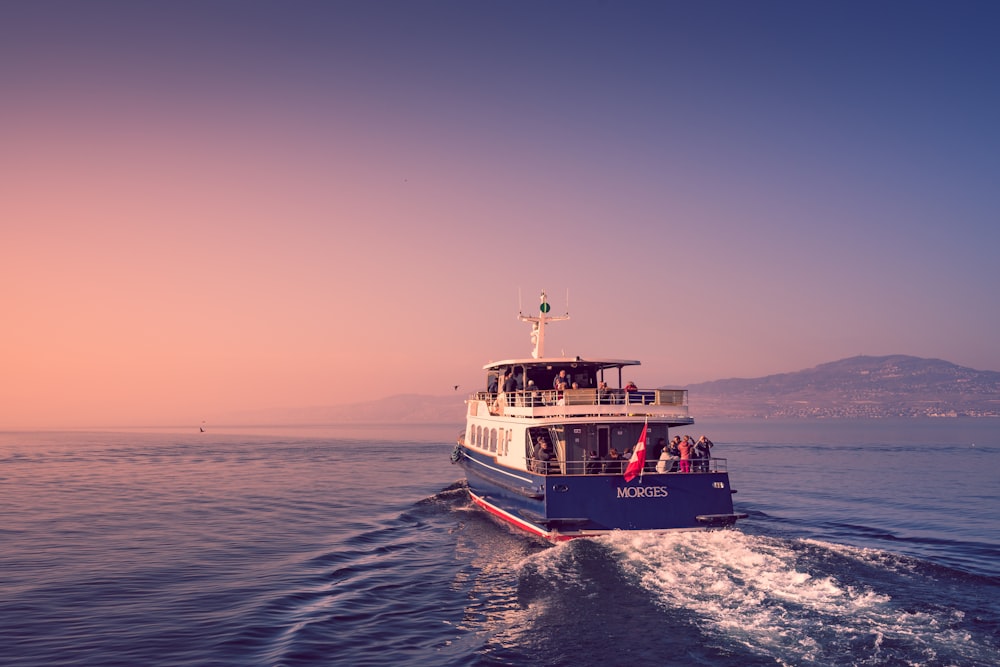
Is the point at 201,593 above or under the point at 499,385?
under

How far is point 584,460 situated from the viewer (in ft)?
78.0

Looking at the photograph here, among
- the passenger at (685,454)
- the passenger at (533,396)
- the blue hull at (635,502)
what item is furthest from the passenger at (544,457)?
the passenger at (685,454)

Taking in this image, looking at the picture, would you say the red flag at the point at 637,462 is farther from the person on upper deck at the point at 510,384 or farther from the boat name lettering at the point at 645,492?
the person on upper deck at the point at 510,384

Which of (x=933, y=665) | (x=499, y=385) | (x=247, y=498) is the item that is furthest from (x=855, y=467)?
(x=933, y=665)

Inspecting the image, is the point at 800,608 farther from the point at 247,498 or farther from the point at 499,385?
the point at 247,498

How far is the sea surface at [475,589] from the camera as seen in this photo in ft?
44.4

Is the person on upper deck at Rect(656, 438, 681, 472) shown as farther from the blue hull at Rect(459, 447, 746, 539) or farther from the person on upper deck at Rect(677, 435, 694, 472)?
the blue hull at Rect(459, 447, 746, 539)

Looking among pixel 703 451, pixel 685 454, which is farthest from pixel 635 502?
pixel 703 451

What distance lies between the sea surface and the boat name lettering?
1.30m

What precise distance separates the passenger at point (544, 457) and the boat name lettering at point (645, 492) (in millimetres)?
2656

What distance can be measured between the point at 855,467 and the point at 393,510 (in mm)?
49656

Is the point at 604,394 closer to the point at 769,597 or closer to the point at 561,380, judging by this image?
the point at 561,380

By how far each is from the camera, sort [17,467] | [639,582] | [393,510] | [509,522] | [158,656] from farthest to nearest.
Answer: [17,467] → [393,510] → [509,522] → [639,582] → [158,656]

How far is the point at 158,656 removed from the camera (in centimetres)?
1370
